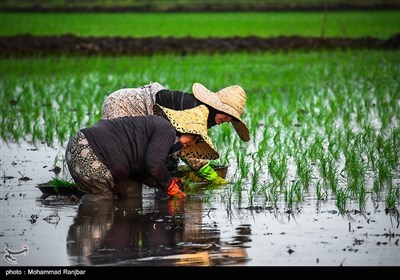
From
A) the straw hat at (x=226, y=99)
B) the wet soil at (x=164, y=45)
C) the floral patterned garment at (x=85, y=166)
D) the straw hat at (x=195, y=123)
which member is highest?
the wet soil at (x=164, y=45)

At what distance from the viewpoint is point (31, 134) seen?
9.43m

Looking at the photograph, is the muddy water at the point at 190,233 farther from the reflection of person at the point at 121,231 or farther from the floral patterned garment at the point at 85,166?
the floral patterned garment at the point at 85,166

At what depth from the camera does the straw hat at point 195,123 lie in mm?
6203

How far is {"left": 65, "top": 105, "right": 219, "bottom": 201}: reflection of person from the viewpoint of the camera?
6.05 m

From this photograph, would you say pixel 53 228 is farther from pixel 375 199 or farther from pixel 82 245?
pixel 375 199

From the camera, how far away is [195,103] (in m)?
6.62

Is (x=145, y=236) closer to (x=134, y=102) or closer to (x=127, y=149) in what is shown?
(x=127, y=149)

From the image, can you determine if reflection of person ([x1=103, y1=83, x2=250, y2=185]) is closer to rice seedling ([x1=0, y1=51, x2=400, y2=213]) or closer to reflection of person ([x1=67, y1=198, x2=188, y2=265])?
rice seedling ([x1=0, y1=51, x2=400, y2=213])

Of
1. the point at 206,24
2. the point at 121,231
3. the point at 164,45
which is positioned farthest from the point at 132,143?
the point at 206,24

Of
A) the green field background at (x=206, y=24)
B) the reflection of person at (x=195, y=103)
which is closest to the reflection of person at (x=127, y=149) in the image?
the reflection of person at (x=195, y=103)

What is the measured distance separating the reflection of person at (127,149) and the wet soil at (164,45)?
42.2ft
